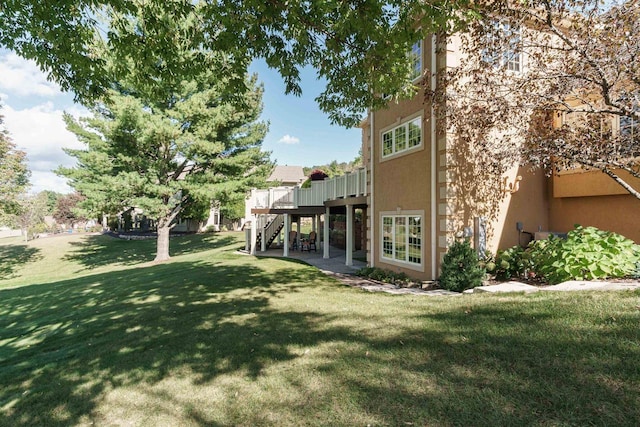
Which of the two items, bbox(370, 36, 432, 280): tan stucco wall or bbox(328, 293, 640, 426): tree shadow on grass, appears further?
bbox(370, 36, 432, 280): tan stucco wall

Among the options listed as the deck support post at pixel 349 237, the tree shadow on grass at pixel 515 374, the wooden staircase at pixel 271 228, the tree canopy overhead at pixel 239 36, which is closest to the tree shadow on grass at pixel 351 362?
the tree shadow on grass at pixel 515 374

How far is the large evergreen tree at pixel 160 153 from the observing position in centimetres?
1627

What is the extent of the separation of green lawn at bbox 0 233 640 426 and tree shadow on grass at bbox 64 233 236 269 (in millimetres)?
14346

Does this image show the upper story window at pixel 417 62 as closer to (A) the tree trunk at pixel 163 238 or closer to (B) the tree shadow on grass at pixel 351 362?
(B) the tree shadow on grass at pixel 351 362

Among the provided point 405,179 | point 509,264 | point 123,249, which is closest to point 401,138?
point 405,179

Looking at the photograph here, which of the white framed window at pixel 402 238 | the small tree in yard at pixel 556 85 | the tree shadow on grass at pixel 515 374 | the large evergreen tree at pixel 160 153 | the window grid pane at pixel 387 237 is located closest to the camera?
the tree shadow on grass at pixel 515 374

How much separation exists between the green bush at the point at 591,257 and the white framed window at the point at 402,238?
3447 mm

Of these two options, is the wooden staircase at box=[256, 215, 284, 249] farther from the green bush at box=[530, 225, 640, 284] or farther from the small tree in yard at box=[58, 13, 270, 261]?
the green bush at box=[530, 225, 640, 284]

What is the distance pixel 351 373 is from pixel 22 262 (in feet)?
91.9

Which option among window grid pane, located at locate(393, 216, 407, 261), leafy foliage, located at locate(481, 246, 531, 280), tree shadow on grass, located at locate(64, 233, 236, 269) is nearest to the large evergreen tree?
tree shadow on grass, located at locate(64, 233, 236, 269)

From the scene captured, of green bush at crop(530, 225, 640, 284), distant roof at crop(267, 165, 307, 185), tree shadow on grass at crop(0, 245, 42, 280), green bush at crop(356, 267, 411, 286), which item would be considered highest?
distant roof at crop(267, 165, 307, 185)

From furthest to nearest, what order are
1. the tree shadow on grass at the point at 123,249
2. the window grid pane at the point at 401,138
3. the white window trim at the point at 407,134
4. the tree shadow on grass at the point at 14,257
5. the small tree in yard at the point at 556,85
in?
the tree shadow on grass at the point at 123,249
the tree shadow on grass at the point at 14,257
the window grid pane at the point at 401,138
the white window trim at the point at 407,134
the small tree in yard at the point at 556,85

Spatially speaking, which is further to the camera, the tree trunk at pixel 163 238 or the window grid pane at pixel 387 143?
the tree trunk at pixel 163 238

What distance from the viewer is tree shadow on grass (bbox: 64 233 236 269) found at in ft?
68.8
